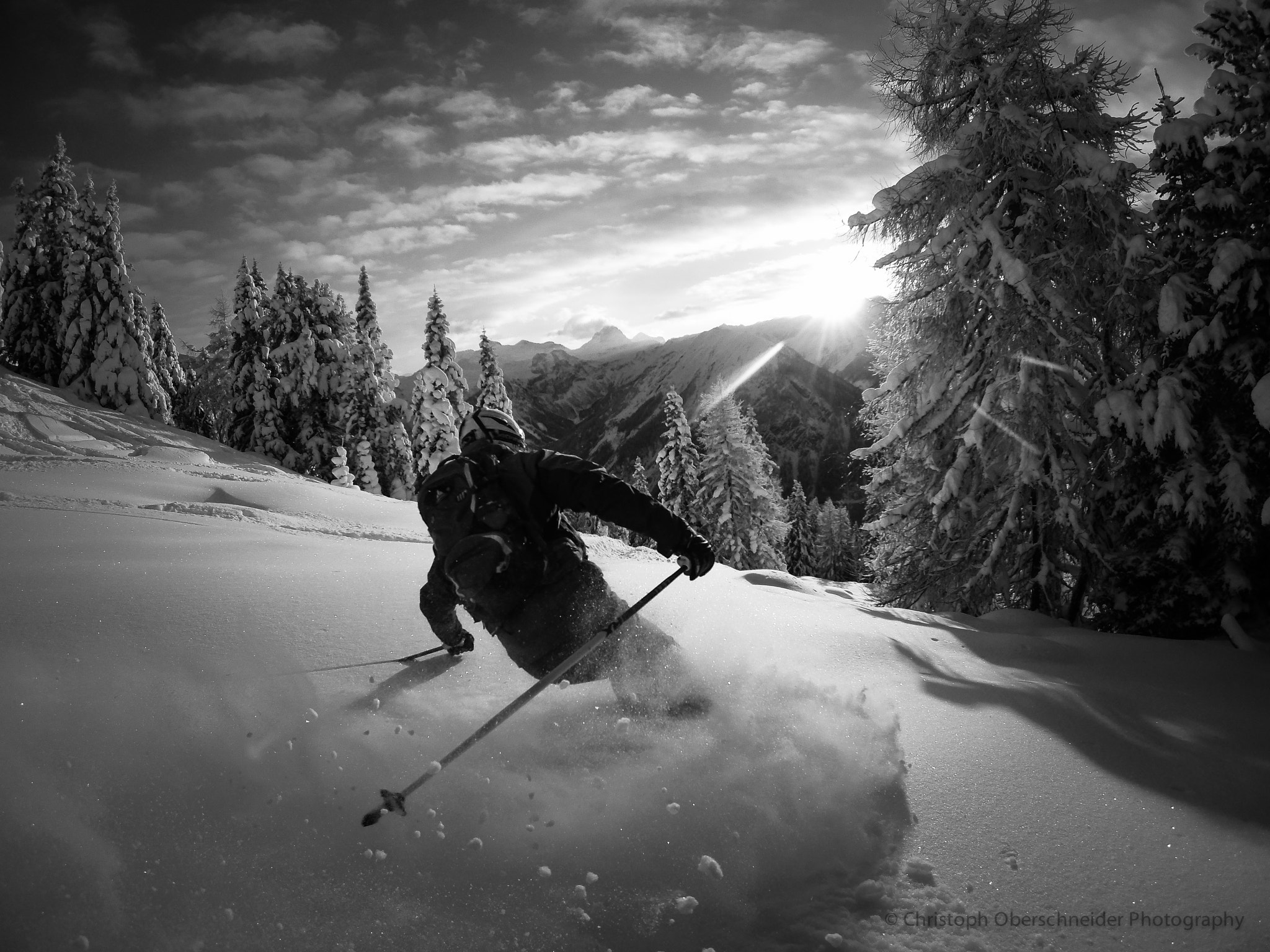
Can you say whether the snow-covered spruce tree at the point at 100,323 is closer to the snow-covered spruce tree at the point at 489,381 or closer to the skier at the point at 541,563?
the snow-covered spruce tree at the point at 489,381

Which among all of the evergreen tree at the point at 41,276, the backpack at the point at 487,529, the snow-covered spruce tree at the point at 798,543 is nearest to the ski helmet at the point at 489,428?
the backpack at the point at 487,529

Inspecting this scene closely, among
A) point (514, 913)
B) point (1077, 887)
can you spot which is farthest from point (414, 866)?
point (1077, 887)

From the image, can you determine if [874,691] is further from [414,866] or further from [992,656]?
[414,866]

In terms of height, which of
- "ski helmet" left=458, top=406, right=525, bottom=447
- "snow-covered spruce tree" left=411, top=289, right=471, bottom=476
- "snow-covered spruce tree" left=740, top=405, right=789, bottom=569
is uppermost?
"snow-covered spruce tree" left=411, top=289, right=471, bottom=476

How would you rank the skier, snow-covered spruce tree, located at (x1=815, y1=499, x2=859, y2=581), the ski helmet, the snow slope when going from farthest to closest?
snow-covered spruce tree, located at (x1=815, y1=499, x2=859, y2=581) < the ski helmet < the skier < the snow slope

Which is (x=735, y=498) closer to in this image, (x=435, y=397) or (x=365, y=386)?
(x=435, y=397)

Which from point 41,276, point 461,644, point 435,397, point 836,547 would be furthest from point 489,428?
point 836,547

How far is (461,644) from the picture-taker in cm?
433

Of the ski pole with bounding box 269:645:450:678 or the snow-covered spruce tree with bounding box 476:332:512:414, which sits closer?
the ski pole with bounding box 269:645:450:678

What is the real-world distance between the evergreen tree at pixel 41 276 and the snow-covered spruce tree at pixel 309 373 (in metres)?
11.0

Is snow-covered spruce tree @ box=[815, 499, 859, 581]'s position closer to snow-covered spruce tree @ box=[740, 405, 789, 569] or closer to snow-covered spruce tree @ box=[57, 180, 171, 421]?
snow-covered spruce tree @ box=[740, 405, 789, 569]

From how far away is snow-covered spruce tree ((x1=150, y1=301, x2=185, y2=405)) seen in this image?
42.8 m

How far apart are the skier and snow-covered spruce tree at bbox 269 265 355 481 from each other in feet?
95.1

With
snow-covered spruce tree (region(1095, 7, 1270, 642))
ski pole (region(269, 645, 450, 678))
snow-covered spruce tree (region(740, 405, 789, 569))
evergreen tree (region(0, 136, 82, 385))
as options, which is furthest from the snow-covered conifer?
snow-covered spruce tree (region(1095, 7, 1270, 642))
